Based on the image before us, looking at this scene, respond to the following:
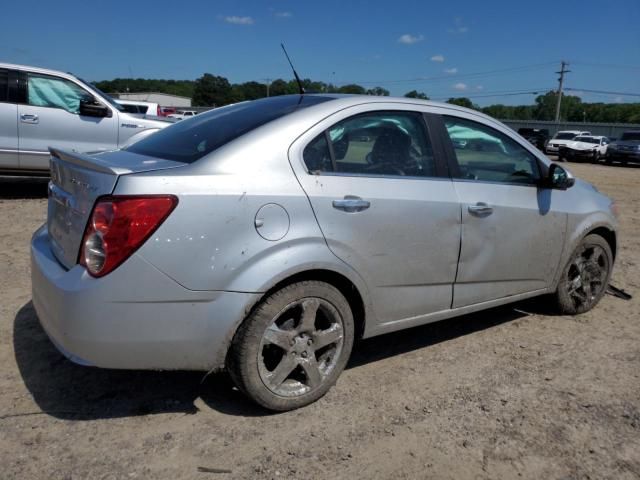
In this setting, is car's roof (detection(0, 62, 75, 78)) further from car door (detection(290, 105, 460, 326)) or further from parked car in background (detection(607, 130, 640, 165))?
parked car in background (detection(607, 130, 640, 165))

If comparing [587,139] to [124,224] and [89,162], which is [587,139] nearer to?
[89,162]

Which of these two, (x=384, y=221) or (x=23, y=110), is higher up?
(x=23, y=110)

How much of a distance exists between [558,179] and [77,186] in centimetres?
309

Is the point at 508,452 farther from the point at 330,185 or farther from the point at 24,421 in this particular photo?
the point at 24,421

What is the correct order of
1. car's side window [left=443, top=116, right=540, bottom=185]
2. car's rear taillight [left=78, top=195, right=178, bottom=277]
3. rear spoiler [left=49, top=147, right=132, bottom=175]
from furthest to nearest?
1. car's side window [left=443, top=116, right=540, bottom=185]
2. rear spoiler [left=49, top=147, right=132, bottom=175]
3. car's rear taillight [left=78, top=195, right=178, bottom=277]

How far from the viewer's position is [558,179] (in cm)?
385

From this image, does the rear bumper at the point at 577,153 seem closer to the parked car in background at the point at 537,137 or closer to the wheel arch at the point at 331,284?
the parked car in background at the point at 537,137

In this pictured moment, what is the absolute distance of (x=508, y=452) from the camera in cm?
257

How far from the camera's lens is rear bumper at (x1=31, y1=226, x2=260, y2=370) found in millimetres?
2314

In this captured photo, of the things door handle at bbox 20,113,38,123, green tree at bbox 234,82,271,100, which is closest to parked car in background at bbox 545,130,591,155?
door handle at bbox 20,113,38,123

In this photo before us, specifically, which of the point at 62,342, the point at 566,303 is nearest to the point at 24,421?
the point at 62,342

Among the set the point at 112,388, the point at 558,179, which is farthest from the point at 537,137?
the point at 112,388

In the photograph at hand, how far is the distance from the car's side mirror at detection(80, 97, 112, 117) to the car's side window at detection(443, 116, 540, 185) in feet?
19.7

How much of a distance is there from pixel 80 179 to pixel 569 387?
2898mm
